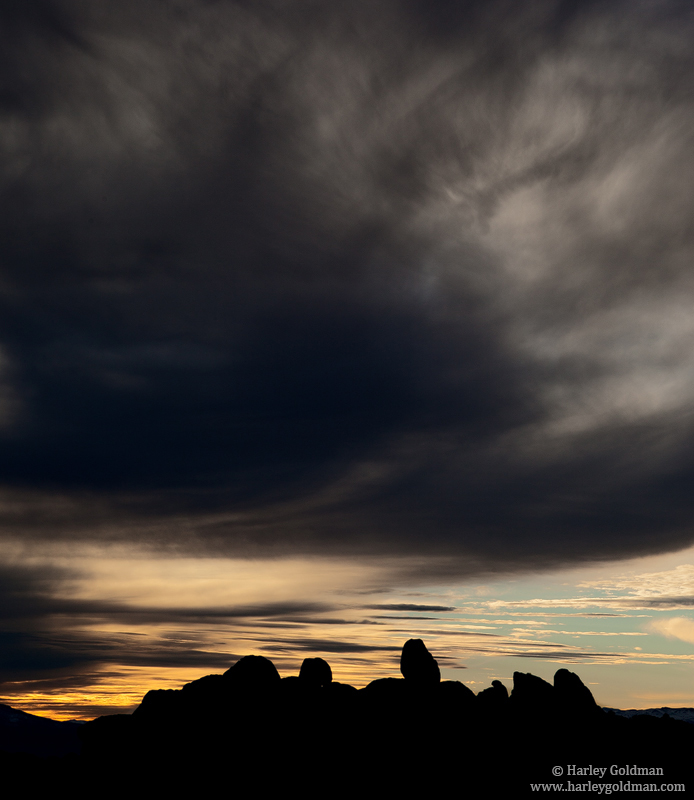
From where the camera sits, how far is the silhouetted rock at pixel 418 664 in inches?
5595

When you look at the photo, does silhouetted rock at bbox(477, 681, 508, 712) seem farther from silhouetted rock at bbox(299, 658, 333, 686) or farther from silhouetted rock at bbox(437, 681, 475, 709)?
silhouetted rock at bbox(299, 658, 333, 686)

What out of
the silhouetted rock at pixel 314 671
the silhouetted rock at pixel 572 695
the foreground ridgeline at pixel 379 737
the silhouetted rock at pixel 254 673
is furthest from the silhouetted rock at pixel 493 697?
the silhouetted rock at pixel 254 673

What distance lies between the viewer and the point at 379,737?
14962 cm

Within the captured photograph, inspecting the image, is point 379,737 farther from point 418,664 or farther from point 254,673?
point 254,673

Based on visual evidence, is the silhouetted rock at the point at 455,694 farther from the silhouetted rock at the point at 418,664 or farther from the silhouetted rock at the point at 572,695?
the silhouetted rock at the point at 572,695

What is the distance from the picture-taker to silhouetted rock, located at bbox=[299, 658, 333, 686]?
515 feet

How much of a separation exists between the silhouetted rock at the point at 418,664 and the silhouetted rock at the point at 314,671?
22758mm

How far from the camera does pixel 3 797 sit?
579 ft

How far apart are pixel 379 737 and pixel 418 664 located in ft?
72.6

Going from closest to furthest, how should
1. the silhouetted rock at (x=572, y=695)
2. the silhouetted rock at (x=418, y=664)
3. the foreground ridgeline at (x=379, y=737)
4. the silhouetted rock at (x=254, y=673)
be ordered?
the silhouetted rock at (x=418, y=664) → the foreground ridgeline at (x=379, y=737) → the silhouetted rock at (x=572, y=695) → the silhouetted rock at (x=254, y=673)

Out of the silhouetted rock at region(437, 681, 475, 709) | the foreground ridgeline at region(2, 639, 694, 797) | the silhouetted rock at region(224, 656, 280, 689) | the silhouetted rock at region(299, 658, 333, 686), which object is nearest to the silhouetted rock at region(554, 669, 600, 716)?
the foreground ridgeline at region(2, 639, 694, 797)

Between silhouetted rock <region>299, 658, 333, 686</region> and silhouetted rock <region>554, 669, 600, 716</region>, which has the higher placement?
silhouetted rock <region>299, 658, 333, 686</region>

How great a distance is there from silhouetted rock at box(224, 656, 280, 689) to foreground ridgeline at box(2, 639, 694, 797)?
0.77 feet

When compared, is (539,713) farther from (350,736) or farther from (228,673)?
(228,673)
